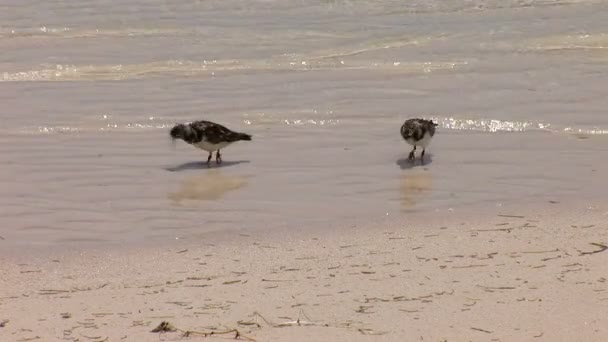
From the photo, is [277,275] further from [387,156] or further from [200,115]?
[200,115]

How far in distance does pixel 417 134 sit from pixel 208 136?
1.99 m

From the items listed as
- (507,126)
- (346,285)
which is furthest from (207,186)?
(346,285)

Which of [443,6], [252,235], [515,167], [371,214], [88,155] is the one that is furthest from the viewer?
[443,6]

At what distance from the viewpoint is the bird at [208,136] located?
12.0 m

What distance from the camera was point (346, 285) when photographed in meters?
7.59

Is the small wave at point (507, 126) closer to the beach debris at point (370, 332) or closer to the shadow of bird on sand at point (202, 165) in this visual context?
the shadow of bird on sand at point (202, 165)

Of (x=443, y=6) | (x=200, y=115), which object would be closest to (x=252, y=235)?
(x=200, y=115)

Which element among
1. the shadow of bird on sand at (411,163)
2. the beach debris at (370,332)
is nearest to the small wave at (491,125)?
the shadow of bird on sand at (411,163)

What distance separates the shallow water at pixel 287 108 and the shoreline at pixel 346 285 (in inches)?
29.7

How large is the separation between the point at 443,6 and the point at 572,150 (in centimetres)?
918

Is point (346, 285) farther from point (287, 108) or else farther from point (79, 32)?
point (79, 32)

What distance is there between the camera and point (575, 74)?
1538 cm

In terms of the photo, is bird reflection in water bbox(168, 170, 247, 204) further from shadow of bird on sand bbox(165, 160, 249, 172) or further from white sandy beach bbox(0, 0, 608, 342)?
shadow of bird on sand bbox(165, 160, 249, 172)

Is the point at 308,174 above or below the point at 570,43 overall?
below
